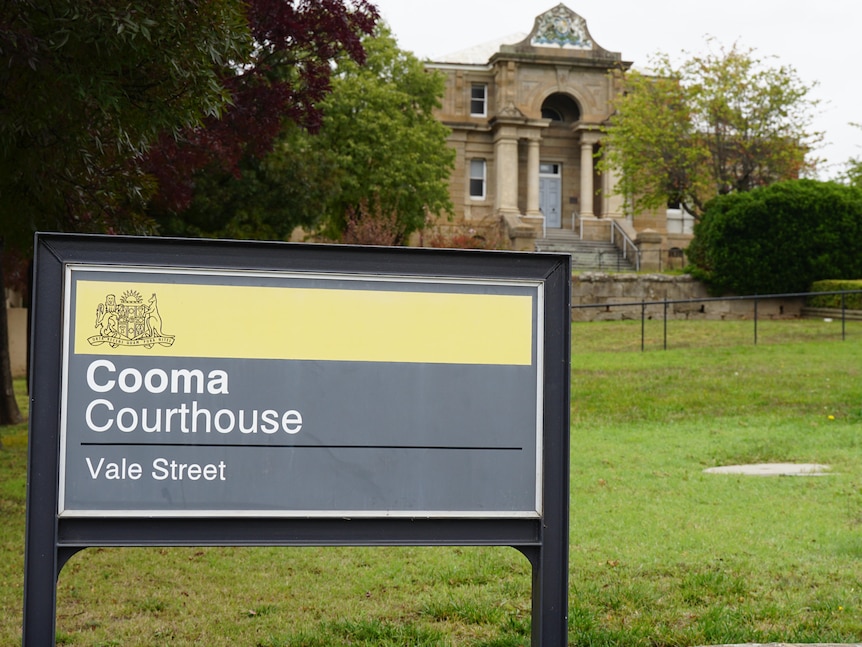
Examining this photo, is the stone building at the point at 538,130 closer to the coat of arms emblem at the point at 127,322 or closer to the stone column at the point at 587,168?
the stone column at the point at 587,168

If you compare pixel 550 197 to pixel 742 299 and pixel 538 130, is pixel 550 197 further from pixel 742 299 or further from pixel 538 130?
pixel 742 299

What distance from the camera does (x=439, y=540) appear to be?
3.47 meters

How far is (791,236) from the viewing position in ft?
92.3

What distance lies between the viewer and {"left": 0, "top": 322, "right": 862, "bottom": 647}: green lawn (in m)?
4.60

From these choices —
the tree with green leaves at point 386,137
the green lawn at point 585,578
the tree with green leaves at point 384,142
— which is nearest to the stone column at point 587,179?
the tree with green leaves at point 384,142

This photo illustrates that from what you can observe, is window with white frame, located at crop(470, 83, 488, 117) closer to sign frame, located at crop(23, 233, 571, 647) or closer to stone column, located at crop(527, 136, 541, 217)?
stone column, located at crop(527, 136, 541, 217)

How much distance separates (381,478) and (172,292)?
3.08 feet

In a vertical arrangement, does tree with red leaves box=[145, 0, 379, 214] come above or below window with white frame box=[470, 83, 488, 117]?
below

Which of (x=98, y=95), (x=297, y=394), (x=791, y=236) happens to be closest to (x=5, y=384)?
(x=98, y=95)

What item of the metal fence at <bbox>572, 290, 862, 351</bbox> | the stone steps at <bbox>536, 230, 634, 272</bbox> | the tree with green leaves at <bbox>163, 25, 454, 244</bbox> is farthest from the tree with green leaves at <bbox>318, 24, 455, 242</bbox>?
the metal fence at <bbox>572, 290, 862, 351</bbox>

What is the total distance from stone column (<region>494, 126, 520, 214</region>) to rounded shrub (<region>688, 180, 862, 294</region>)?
Answer: 14692mm

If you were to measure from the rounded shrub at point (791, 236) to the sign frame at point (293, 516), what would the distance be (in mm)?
26151

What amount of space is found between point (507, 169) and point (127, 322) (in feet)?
131

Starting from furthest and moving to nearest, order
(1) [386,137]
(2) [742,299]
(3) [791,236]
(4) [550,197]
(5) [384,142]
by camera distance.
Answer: (4) [550,197], (1) [386,137], (5) [384,142], (3) [791,236], (2) [742,299]
